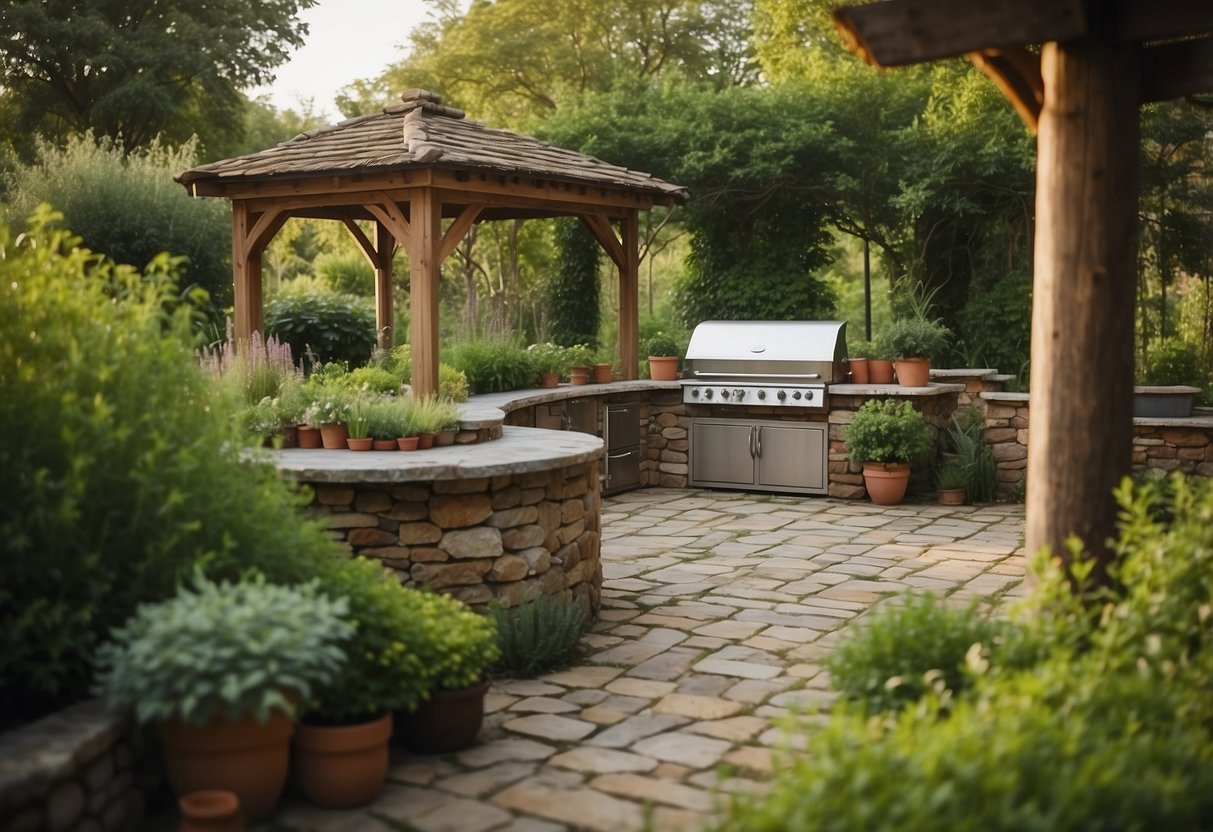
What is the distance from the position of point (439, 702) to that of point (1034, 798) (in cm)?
209

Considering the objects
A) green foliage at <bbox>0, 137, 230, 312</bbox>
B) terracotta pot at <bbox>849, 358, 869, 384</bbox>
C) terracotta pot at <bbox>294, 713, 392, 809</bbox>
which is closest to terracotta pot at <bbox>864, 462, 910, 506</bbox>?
terracotta pot at <bbox>849, 358, 869, 384</bbox>

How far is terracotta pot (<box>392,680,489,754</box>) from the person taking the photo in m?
4.14

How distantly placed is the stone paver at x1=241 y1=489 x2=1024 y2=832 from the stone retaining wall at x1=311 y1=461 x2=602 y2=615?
20.6 inches

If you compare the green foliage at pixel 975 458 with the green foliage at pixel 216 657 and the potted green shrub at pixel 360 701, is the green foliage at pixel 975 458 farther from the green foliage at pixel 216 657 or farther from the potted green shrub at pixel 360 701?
the green foliage at pixel 216 657

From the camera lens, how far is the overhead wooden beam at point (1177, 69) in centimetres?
429

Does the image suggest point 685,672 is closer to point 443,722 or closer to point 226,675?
point 443,722

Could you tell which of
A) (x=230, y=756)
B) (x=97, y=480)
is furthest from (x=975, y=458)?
(x=97, y=480)

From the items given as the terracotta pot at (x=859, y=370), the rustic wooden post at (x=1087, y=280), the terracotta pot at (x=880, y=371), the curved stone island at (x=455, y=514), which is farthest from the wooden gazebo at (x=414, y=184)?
the rustic wooden post at (x=1087, y=280)

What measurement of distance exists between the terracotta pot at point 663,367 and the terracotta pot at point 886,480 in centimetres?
209

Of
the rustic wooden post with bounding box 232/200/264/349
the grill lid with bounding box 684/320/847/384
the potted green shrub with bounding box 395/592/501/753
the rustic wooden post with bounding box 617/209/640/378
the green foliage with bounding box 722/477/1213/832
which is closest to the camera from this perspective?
the green foliage with bounding box 722/477/1213/832

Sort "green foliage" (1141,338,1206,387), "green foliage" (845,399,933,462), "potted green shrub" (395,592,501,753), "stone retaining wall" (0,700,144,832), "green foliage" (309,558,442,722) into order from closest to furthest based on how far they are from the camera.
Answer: "stone retaining wall" (0,700,144,832), "green foliage" (309,558,442,722), "potted green shrub" (395,592,501,753), "green foliage" (845,399,933,462), "green foliage" (1141,338,1206,387)

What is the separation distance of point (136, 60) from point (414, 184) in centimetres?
1489

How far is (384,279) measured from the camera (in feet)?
34.1

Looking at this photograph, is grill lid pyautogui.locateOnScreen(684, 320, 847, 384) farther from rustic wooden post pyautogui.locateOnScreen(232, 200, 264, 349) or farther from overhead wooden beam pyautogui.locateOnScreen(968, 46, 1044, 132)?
overhead wooden beam pyautogui.locateOnScreen(968, 46, 1044, 132)
